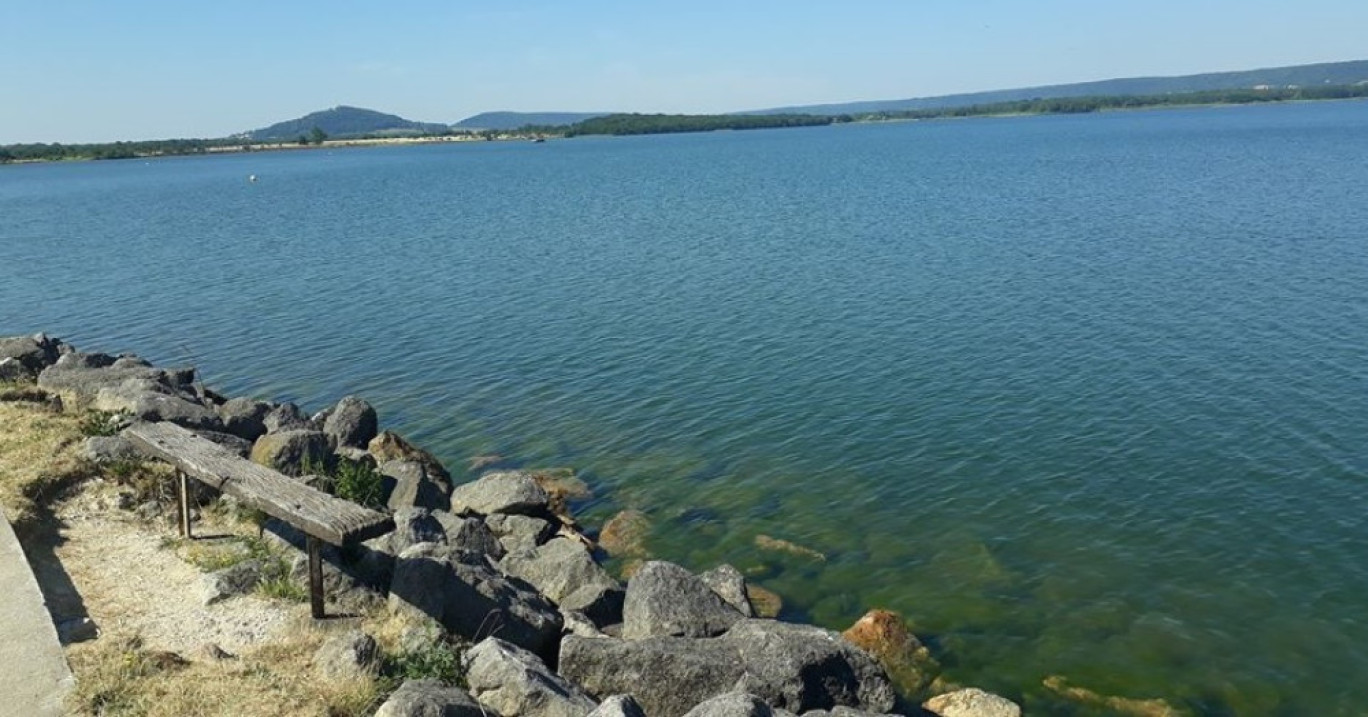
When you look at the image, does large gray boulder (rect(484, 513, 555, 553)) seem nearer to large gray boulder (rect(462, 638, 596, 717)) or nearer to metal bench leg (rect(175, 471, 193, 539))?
metal bench leg (rect(175, 471, 193, 539))

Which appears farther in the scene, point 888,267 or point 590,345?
point 888,267

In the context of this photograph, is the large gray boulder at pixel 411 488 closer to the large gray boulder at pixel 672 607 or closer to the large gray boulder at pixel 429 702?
the large gray boulder at pixel 672 607

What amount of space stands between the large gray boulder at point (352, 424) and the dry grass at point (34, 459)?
17.4 feet

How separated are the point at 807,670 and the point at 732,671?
1001mm

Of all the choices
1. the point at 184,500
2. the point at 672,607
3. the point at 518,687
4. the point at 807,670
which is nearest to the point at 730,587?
the point at 672,607

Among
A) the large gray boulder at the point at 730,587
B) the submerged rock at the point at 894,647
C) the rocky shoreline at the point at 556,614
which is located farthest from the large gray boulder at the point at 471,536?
the submerged rock at the point at 894,647

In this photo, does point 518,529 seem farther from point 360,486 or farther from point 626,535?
point 360,486

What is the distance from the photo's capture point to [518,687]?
11.9 m

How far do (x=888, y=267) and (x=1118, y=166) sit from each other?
62941 mm

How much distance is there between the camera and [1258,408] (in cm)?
2478

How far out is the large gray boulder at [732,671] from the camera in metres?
12.7

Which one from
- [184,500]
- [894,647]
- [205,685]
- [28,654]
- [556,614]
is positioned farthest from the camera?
[184,500]

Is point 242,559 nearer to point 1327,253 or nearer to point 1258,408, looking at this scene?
point 1258,408

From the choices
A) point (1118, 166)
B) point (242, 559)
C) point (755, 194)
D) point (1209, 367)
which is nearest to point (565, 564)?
point (242, 559)
